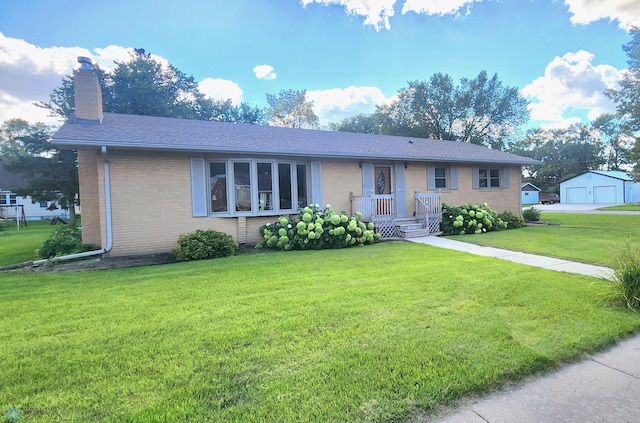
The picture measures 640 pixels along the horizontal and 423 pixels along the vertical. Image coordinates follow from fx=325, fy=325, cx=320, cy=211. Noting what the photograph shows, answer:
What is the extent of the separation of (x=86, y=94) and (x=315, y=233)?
769 centimetres

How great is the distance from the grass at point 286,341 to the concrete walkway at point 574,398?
116mm

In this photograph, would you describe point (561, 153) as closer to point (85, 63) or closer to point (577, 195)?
point (577, 195)

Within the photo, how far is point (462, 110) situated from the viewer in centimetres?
3253

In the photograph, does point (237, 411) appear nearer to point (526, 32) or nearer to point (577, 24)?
point (526, 32)

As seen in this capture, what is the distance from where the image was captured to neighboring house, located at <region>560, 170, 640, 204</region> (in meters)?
37.2

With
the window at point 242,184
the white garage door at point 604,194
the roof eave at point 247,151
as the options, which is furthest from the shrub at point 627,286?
the white garage door at point 604,194

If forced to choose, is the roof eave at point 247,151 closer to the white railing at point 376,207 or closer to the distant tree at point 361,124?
Answer: the white railing at point 376,207

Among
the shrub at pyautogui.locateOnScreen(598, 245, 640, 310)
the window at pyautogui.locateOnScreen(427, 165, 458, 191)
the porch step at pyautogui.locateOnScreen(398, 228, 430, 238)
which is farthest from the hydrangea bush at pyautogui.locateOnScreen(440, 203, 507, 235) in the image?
the shrub at pyautogui.locateOnScreen(598, 245, 640, 310)

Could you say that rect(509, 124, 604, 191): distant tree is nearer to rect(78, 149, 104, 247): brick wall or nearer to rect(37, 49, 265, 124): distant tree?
rect(37, 49, 265, 124): distant tree

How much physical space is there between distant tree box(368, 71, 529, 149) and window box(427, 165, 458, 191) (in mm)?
20482

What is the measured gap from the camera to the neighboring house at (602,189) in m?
37.2

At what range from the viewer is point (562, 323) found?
3.45 m

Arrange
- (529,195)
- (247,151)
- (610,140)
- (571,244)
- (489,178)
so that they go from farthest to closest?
(610,140)
(529,195)
(489,178)
(247,151)
(571,244)

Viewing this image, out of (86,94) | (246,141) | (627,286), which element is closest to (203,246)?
(246,141)
